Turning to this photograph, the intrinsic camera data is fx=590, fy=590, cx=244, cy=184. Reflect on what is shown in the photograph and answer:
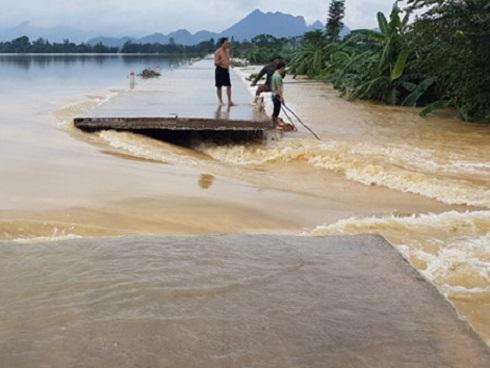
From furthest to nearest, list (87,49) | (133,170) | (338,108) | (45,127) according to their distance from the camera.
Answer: (87,49), (338,108), (45,127), (133,170)

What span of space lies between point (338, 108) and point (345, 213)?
12.4 meters

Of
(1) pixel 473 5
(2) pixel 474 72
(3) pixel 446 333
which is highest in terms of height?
(1) pixel 473 5

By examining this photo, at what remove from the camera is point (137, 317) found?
9.31 feet

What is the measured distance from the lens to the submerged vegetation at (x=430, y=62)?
13.4 meters

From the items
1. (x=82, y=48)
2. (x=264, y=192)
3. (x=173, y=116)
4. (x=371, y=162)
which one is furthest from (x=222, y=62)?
(x=82, y=48)

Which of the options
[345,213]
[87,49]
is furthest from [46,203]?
[87,49]

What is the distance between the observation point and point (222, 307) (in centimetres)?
297

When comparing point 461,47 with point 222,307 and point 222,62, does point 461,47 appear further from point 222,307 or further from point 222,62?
point 222,307

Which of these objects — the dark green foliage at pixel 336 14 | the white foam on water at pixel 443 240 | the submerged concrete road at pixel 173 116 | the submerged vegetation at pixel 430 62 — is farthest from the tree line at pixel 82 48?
the white foam on water at pixel 443 240

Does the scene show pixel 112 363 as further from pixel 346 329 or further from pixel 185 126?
pixel 185 126

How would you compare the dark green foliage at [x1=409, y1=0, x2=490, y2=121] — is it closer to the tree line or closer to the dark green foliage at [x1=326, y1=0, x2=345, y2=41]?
the dark green foliage at [x1=326, y1=0, x2=345, y2=41]

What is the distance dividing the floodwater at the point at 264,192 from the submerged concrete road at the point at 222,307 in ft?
0.22

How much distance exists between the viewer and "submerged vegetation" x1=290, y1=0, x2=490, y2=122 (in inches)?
526

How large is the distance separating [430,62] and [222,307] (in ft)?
46.0
